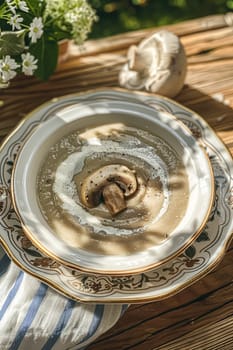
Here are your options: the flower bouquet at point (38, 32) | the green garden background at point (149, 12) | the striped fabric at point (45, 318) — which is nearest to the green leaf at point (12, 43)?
the flower bouquet at point (38, 32)

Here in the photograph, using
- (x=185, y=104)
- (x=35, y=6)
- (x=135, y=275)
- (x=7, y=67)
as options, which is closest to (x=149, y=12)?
(x=185, y=104)

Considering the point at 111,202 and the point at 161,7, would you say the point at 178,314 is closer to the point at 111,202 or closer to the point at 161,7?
the point at 111,202

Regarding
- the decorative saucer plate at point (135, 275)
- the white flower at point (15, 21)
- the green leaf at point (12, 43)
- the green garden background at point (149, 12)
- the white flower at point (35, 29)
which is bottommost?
the green garden background at point (149, 12)

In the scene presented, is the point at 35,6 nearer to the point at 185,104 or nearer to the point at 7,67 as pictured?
the point at 7,67

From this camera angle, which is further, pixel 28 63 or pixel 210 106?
pixel 210 106

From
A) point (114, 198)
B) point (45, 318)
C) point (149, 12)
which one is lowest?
point (149, 12)

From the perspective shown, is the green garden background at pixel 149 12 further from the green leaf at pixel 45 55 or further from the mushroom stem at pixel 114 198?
the mushroom stem at pixel 114 198
